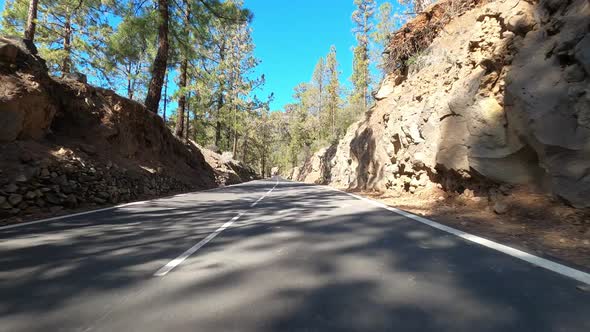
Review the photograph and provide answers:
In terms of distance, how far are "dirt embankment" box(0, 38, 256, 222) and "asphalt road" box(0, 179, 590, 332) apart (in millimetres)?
3037

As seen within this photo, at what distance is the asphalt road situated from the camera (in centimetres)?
225

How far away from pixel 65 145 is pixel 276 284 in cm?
977

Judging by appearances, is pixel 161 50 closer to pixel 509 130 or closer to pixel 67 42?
pixel 67 42

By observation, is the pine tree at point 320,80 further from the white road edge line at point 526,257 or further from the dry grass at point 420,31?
the white road edge line at point 526,257

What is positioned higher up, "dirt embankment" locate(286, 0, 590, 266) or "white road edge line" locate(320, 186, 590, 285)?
"dirt embankment" locate(286, 0, 590, 266)

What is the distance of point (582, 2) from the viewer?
20.6 feet

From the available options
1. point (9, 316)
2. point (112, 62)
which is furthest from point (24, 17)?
point (9, 316)

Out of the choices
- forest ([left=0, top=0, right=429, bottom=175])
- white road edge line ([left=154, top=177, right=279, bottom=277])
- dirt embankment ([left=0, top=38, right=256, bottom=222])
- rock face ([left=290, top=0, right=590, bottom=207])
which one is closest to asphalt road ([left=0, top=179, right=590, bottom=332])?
white road edge line ([left=154, top=177, right=279, bottom=277])

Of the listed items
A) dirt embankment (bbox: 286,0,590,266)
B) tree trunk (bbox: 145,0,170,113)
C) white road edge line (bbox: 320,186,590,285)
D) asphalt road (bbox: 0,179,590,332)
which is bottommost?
asphalt road (bbox: 0,179,590,332)

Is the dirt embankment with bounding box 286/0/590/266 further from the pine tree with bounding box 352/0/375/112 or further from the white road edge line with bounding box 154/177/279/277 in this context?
the pine tree with bounding box 352/0/375/112

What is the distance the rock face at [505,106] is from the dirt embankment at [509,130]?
0.02 meters

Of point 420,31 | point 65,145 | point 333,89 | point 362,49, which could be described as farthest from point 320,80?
point 65,145

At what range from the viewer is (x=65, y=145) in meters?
9.67

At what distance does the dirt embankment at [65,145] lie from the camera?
7.32 metres
